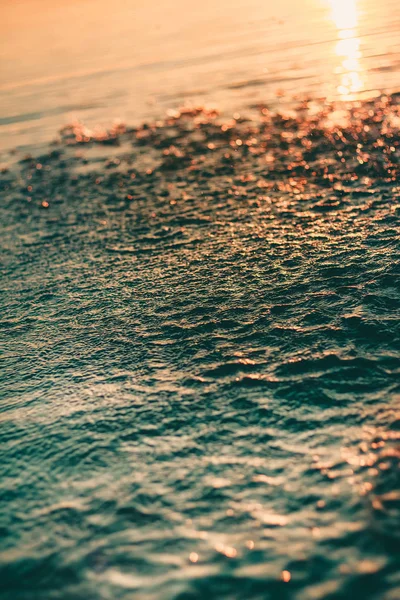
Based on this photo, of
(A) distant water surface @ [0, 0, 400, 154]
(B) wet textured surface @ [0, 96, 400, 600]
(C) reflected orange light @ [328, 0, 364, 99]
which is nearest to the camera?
(B) wet textured surface @ [0, 96, 400, 600]

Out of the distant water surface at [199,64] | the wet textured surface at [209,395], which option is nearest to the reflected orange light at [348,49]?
the distant water surface at [199,64]

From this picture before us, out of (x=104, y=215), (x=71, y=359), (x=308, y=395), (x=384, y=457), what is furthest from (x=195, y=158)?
(x=384, y=457)

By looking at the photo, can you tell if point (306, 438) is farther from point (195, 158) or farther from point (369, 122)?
point (369, 122)

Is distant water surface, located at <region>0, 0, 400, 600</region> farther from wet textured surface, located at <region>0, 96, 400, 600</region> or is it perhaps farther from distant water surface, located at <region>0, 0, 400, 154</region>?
distant water surface, located at <region>0, 0, 400, 154</region>

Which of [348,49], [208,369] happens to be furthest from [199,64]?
[208,369]

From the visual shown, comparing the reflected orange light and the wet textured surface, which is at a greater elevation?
the reflected orange light

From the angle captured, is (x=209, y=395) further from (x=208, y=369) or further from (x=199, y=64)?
(x=199, y=64)

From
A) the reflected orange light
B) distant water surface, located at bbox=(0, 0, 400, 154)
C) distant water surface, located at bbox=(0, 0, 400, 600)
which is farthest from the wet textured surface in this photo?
distant water surface, located at bbox=(0, 0, 400, 154)

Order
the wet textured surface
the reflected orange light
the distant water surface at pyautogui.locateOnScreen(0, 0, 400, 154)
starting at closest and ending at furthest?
1. the wet textured surface
2. the reflected orange light
3. the distant water surface at pyautogui.locateOnScreen(0, 0, 400, 154)

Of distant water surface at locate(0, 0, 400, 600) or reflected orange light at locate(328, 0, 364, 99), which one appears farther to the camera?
reflected orange light at locate(328, 0, 364, 99)
